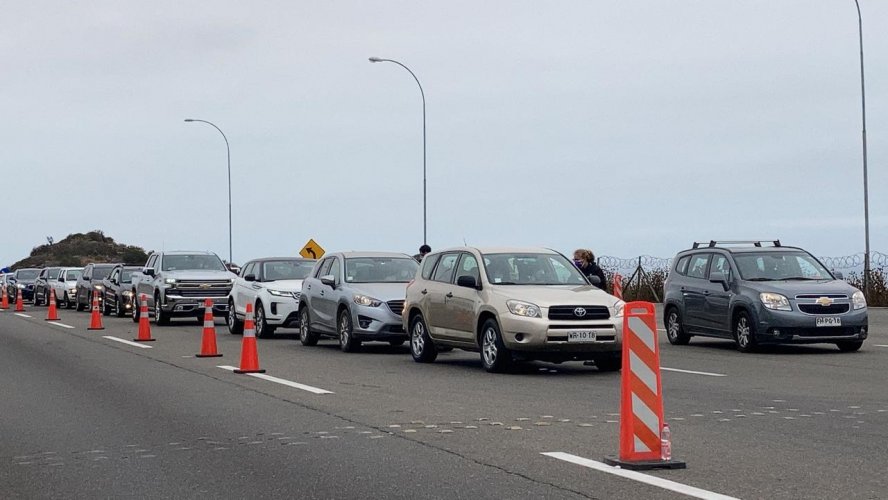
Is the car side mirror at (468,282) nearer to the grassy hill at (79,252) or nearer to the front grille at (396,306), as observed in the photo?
the front grille at (396,306)

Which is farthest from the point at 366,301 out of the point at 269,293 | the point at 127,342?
the point at 127,342

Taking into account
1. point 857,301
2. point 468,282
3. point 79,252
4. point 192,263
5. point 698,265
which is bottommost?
point 857,301

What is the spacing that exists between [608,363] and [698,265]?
5773 millimetres

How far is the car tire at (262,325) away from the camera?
26.2m

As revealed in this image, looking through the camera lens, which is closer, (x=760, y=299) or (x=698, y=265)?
(x=760, y=299)

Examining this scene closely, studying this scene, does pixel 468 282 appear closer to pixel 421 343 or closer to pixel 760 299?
pixel 421 343

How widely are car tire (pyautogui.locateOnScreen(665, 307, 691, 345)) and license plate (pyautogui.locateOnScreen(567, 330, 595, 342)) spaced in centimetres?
709

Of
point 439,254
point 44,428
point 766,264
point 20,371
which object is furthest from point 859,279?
point 44,428

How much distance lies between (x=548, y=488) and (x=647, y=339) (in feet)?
5.04

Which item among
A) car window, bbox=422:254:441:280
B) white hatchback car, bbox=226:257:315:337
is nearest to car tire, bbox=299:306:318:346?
white hatchback car, bbox=226:257:315:337

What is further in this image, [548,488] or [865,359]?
[865,359]

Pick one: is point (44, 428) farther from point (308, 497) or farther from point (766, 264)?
point (766, 264)

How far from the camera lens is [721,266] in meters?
21.7

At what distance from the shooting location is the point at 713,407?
40.4ft
